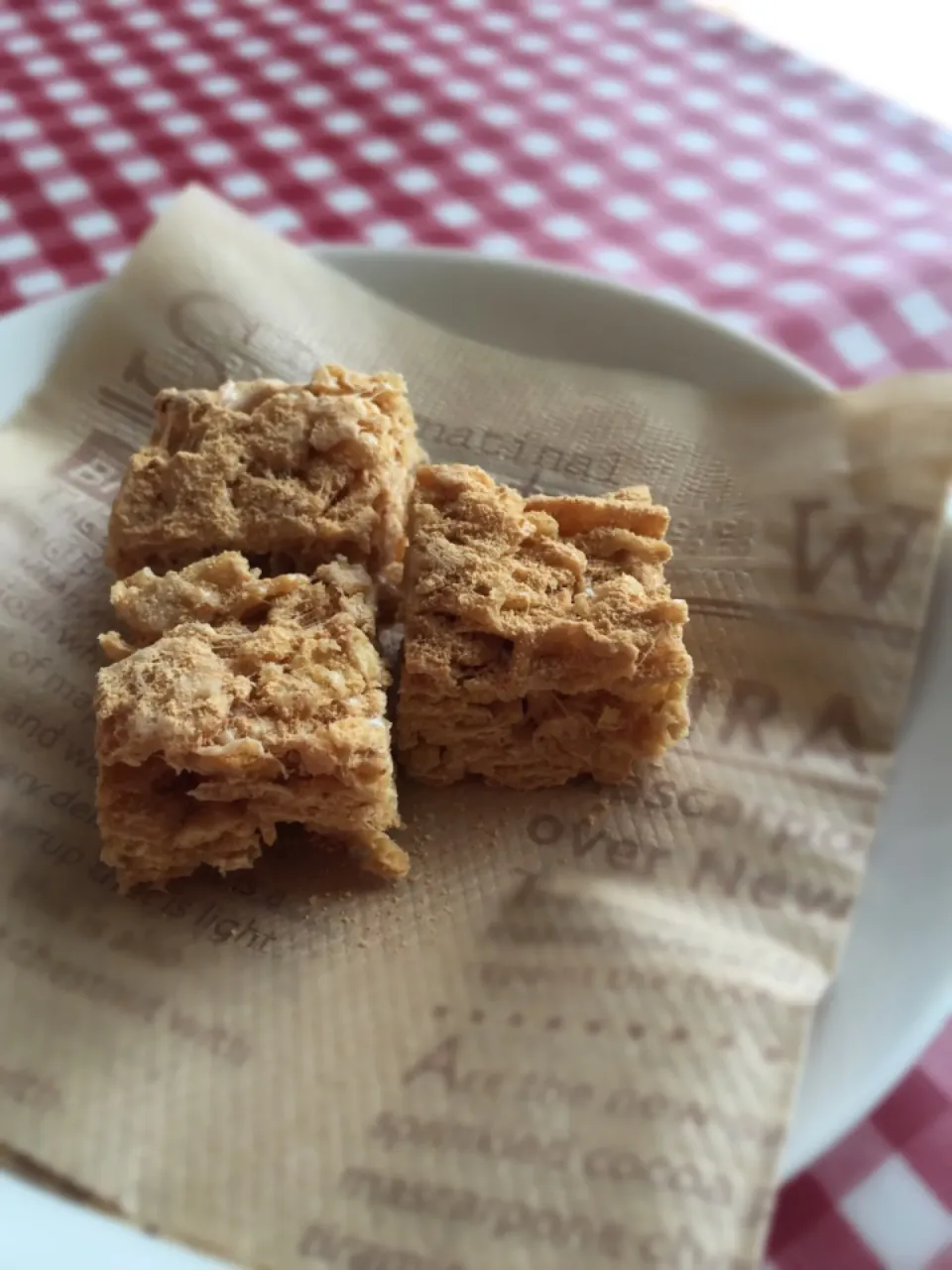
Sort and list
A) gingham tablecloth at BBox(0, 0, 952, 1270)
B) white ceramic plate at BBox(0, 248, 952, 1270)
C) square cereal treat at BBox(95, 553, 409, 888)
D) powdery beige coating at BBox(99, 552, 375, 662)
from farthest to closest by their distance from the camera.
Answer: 1. gingham tablecloth at BBox(0, 0, 952, 1270)
2. powdery beige coating at BBox(99, 552, 375, 662)
3. square cereal treat at BBox(95, 553, 409, 888)
4. white ceramic plate at BBox(0, 248, 952, 1270)

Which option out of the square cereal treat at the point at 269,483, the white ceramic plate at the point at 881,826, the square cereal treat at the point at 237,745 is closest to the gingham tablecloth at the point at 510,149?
the white ceramic plate at the point at 881,826

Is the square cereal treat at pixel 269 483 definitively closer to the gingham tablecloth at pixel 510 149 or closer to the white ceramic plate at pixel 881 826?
the white ceramic plate at pixel 881 826

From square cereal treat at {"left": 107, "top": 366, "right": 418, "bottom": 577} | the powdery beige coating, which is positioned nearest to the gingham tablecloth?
square cereal treat at {"left": 107, "top": 366, "right": 418, "bottom": 577}

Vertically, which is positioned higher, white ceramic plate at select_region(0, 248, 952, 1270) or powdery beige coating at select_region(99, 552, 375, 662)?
white ceramic plate at select_region(0, 248, 952, 1270)

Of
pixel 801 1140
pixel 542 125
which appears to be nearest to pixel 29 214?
pixel 542 125

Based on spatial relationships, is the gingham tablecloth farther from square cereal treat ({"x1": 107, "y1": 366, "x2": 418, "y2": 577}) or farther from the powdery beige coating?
the powdery beige coating

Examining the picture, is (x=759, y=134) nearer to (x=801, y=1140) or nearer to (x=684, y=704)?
(x=684, y=704)
